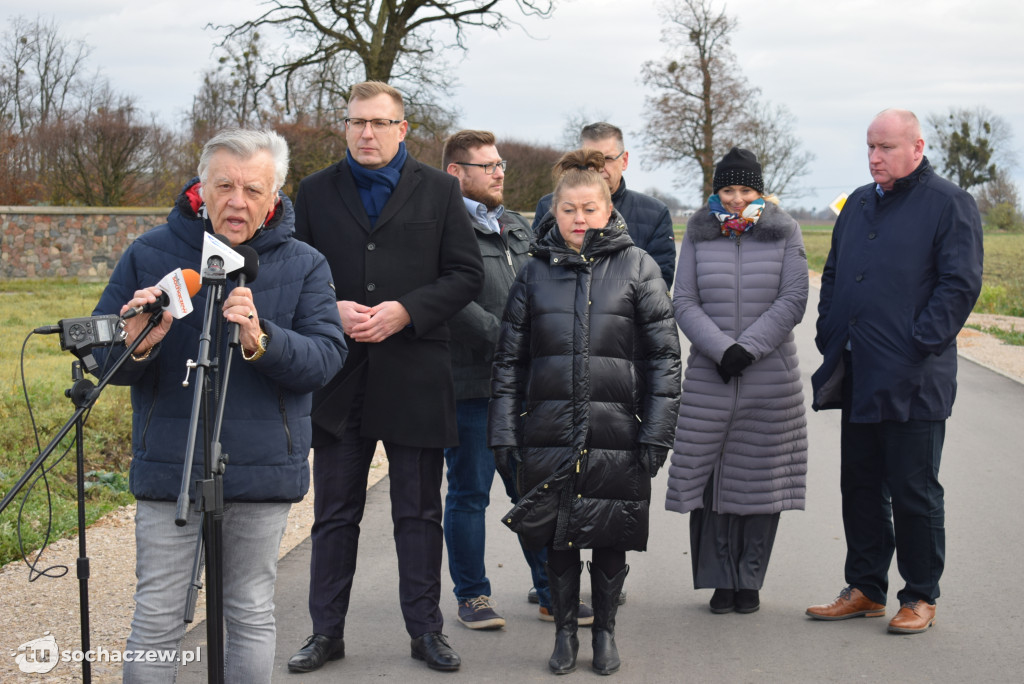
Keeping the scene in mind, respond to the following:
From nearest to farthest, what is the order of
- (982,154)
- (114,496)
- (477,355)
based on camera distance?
(477,355) < (114,496) < (982,154)

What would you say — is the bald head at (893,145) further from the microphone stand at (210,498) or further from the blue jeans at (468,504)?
the microphone stand at (210,498)

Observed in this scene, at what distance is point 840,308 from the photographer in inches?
215

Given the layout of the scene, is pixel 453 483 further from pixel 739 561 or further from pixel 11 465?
pixel 11 465

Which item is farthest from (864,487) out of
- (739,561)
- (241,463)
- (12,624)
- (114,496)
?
(114,496)

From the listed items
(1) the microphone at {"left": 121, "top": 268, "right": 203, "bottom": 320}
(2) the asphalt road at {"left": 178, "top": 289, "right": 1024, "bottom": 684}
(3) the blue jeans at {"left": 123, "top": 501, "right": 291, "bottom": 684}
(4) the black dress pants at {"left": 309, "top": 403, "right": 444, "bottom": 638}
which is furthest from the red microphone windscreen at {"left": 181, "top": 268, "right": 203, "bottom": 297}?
(2) the asphalt road at {"left": 178, "top": 289, "right": 1024, "bottom": 684}

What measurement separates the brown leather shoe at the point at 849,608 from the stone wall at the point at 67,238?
23.9 metres

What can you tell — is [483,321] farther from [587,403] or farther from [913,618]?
[913,618]

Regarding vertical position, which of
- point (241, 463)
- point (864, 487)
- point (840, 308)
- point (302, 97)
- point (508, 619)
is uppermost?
point (302, 97)

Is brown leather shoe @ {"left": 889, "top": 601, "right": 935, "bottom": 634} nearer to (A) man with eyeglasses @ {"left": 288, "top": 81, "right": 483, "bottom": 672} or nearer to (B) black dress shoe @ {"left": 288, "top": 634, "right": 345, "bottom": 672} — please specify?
(A) man with eyeglasses @ {"left": 288, "top": 81, "right": 483, "bottom": 672}

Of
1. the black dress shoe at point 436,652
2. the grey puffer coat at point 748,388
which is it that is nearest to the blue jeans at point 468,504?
the black dress shoe at point 436,652

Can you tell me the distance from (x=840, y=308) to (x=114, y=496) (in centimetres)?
486

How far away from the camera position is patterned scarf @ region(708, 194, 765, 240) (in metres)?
5.51

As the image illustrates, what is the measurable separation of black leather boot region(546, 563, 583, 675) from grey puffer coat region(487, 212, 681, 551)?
19cm

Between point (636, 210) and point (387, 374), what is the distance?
2055 millimetres
